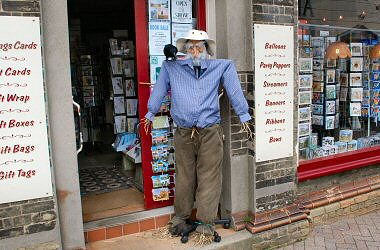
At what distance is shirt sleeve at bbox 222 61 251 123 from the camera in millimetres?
3877

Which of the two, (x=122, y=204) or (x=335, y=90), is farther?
(x=335, y=90)

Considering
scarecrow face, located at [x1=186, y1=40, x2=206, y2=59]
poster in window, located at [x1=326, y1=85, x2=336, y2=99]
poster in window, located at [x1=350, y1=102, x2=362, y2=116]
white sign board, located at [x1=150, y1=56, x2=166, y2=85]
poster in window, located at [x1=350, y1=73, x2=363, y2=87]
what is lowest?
poster in window, located at [x1=350, y1=102, x2=362, y2=116]

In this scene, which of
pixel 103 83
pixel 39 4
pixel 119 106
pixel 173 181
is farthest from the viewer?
pixel 103 83

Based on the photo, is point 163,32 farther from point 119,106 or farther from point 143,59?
point 119,106

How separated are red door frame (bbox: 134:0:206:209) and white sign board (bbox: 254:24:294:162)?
0.73m

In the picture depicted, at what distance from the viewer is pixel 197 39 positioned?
12.2 ft

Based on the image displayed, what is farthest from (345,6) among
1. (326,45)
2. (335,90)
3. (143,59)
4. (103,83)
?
(103,83)

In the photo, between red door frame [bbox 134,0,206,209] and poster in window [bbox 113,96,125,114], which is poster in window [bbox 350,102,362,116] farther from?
poster in window [bbox 113,96,125,114]

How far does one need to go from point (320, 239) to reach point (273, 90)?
1.85 meters

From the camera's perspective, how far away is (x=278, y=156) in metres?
4.41

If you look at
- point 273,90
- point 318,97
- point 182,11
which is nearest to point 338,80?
point 318,97

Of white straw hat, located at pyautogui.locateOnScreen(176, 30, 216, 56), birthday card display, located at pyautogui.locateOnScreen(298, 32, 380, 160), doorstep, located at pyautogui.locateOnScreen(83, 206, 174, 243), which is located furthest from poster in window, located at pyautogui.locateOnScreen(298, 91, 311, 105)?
doorstep, located at pyautogui.locateOnScreen(83, 206, 174, 243)

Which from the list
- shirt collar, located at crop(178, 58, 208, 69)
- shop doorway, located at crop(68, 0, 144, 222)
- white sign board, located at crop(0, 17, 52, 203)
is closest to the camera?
white sign board, located at crop(0, 17, 52, 203)

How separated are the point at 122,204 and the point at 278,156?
76.3 inches
